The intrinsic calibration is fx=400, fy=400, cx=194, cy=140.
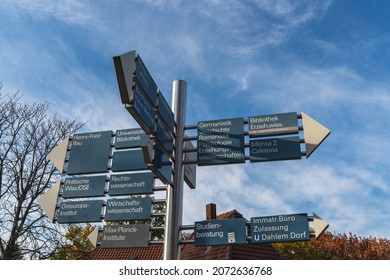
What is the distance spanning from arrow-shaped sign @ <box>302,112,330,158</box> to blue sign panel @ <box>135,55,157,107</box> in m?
2.60

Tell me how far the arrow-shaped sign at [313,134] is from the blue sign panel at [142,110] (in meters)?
2.58

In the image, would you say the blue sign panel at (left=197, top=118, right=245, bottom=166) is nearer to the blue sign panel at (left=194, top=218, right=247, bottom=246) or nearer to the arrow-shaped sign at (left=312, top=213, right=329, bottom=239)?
the blue sign panel at (left=194, top=218, right=247, bottom=246)

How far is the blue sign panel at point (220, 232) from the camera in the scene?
6306 millimetres

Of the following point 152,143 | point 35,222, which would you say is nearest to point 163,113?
point 152,143

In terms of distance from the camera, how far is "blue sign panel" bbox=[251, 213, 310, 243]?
606 centimetres

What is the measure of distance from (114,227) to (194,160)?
5.93ft

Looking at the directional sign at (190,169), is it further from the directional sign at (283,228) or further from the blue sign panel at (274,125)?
the directional sign at (283,228)

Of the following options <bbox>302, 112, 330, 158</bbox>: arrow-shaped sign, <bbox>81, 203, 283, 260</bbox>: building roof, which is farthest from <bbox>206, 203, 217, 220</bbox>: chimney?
<bbox>302, 112, 330, 158</bbox>: arrow-shaped sign

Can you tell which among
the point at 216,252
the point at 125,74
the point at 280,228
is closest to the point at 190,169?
the point at 280,228

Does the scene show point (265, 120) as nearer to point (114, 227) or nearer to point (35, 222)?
point (114, 227)

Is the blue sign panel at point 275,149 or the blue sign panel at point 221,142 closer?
the blue sign panel at point 275,149

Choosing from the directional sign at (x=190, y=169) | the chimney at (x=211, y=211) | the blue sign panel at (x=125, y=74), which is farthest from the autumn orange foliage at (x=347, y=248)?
the blue sign panel at (x=125, y=74)

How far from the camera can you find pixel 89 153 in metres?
7.54
